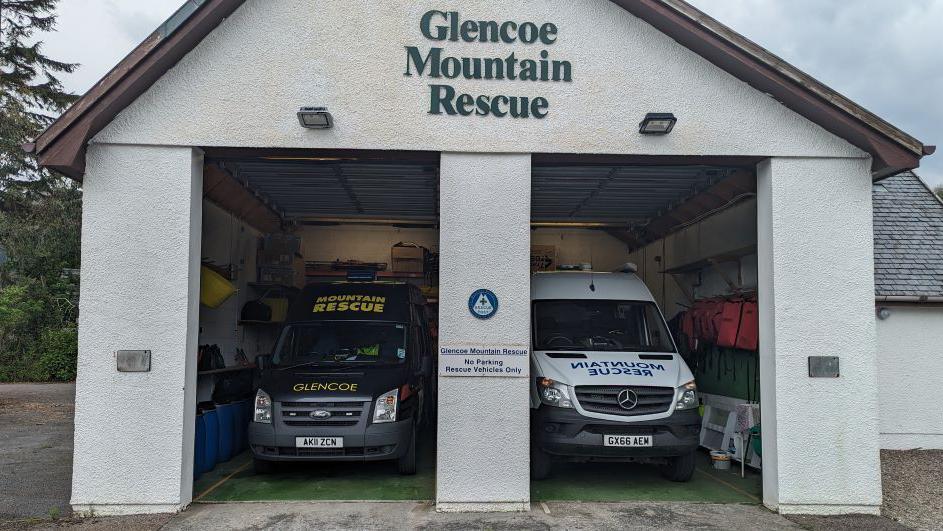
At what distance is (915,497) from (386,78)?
709 centimetres

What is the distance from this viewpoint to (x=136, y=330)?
705cm

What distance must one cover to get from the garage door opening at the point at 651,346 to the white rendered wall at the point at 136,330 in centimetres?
357

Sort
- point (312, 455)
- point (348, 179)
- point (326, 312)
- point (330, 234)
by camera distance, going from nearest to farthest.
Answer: point (312, 455) < point (326, 312) < point (348, 179) < point (330, 234)

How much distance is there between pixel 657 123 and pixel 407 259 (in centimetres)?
807

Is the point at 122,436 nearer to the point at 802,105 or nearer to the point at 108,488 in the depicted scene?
the point at 108,488

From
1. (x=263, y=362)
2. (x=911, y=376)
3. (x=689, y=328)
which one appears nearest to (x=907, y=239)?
(x=911, y=376)

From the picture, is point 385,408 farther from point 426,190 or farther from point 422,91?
point 426,190

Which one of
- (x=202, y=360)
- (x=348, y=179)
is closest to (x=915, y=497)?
(x=348, y=179)

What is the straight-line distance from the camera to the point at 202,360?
32.3 feet

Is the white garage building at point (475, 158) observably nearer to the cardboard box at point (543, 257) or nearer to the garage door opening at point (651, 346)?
the garage door opening at point (651, 346)

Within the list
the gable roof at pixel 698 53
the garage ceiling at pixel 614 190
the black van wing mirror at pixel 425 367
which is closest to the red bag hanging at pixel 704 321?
the garage ceiling at pixel 614 190

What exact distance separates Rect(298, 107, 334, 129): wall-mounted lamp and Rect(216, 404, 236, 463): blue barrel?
12.9 ft

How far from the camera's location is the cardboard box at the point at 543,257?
14.4 m

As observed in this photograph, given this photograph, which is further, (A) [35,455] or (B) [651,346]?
(A) [35,455]
